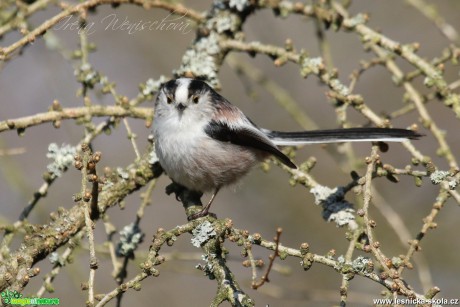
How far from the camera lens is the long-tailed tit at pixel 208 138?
3.67 m

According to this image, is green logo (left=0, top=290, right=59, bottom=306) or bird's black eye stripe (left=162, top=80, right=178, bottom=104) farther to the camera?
bird's black eye stripe (left=162, top=80, right=178, bottom=104)

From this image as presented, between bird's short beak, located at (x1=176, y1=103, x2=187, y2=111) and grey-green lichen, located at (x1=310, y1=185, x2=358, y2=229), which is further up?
bird's short beak, located at (x1=176, y1=103, x2=187, y2=111)

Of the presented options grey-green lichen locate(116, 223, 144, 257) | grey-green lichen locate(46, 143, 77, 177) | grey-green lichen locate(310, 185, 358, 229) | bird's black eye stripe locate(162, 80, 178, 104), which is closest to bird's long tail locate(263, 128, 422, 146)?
grey-green lichen locate(310, 185, 358, 229)

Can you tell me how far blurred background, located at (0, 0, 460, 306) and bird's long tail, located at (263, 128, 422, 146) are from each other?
53.3 inches

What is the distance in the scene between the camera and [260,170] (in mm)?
5363

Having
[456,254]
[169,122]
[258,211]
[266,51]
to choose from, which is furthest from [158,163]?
[456,254]

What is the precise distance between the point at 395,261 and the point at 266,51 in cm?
167

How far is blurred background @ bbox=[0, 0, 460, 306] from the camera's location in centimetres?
542

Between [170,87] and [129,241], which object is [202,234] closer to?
[129,241]

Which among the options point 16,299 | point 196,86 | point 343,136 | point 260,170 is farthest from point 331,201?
point 260,170

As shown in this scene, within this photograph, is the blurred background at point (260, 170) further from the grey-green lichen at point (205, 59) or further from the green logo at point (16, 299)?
the green logo at point (16, 299)

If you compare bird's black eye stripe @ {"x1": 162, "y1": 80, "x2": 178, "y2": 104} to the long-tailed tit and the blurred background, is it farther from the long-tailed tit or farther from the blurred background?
the blurred background

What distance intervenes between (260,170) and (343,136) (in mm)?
1757

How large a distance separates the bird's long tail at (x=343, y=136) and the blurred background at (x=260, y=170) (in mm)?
1354
